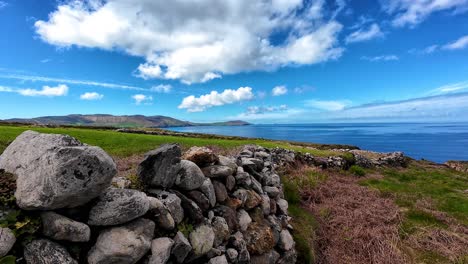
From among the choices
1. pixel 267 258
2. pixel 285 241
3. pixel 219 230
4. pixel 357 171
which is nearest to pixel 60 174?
pixel 219 230

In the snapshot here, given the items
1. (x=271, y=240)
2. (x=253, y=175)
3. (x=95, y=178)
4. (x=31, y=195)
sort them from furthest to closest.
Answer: (x=253, y=175) < (x=271, y=240) < (x=95, y=178) < (x=31, y=195)

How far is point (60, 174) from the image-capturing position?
4.07 meters

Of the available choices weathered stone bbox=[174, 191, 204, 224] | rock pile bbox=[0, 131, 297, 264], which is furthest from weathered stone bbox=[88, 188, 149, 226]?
weathered stone bbox=[174, 191, 204, 224]

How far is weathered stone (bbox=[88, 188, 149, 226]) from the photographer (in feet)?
15.0

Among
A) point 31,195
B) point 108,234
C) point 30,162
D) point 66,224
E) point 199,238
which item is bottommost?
point 199,238

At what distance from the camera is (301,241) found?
986 cm

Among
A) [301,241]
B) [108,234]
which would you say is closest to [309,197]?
[301,241]

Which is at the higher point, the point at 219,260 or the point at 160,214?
the point at 160,214

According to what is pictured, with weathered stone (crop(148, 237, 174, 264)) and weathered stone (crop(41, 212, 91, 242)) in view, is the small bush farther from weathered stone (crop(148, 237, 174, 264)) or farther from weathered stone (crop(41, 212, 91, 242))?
weathered stone (crop(41, 212, 91, 242))

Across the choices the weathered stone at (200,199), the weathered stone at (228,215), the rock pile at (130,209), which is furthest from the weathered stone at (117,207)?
the weathered stone at (228,215)

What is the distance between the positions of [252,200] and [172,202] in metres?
3.53

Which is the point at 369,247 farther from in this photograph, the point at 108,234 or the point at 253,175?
the point at 108,234

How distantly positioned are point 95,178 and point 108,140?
1708 centimetres

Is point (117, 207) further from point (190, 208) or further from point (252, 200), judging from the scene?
point (252, 200)
